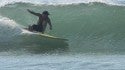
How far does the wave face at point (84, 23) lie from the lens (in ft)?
54.4

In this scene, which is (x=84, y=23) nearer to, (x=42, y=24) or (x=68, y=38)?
(x=68, y=38)

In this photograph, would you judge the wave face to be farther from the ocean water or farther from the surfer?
the surfer

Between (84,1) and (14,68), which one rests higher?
(84,1)

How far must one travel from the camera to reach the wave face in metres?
16.6

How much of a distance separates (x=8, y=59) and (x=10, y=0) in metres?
11.4

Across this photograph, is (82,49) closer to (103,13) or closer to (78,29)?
(78,29)

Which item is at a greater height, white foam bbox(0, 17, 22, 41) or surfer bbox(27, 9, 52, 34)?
surfer bbox(27, 9, 52, 34)

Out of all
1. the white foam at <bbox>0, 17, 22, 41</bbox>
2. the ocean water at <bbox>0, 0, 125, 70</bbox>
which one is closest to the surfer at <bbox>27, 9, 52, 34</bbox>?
the ocean water at <bbox>0, 0, 125, 70</bbox>

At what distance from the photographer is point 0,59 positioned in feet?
46.3

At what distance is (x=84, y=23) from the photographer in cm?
1925

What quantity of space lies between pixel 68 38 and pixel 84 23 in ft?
5.97

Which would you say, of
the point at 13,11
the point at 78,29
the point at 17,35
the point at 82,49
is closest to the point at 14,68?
the point at 82,49

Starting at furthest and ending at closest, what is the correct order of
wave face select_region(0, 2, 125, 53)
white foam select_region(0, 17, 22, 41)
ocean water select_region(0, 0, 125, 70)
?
white foam select_region(0, 17, 22, 41) → wave face select_region(0, 2, 125, 53) → ocean water select_region(0, 0, 125, 70)

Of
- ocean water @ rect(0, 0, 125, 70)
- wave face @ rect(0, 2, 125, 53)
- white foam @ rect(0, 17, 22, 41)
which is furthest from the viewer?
white foam @ rect(0, 17, 22, 41)
